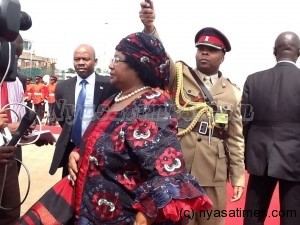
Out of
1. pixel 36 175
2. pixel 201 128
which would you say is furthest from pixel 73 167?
pixel 36 175

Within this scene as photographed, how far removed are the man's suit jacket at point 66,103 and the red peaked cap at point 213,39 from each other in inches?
42.9

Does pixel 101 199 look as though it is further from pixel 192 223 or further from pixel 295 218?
pixel 295 218

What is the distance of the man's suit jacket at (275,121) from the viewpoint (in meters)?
3.75

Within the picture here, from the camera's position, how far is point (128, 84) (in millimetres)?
2244

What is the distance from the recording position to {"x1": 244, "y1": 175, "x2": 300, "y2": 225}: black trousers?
3779mm

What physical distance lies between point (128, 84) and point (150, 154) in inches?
16.7

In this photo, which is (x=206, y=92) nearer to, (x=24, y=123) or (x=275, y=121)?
(x=275, y=121)

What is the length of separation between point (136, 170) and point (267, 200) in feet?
7.07

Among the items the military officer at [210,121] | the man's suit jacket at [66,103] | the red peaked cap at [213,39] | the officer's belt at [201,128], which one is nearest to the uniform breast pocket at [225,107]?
the military officer at [210,121]

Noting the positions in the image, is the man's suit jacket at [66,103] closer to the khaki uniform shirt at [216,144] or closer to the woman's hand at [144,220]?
the khaki uniform shirt at [216,144]

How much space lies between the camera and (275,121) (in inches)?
149

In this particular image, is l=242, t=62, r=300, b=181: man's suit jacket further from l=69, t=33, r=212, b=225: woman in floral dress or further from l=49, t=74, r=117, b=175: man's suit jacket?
l=69, t=33, r=212, b=225: woman in floral dress

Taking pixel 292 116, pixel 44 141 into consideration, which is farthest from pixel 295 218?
pixel 44 141

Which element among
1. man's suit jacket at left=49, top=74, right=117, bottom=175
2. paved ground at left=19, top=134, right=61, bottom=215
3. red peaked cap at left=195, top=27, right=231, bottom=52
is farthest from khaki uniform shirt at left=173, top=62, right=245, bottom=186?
paved ground at left=19, top=134, right=61, bottom=215
